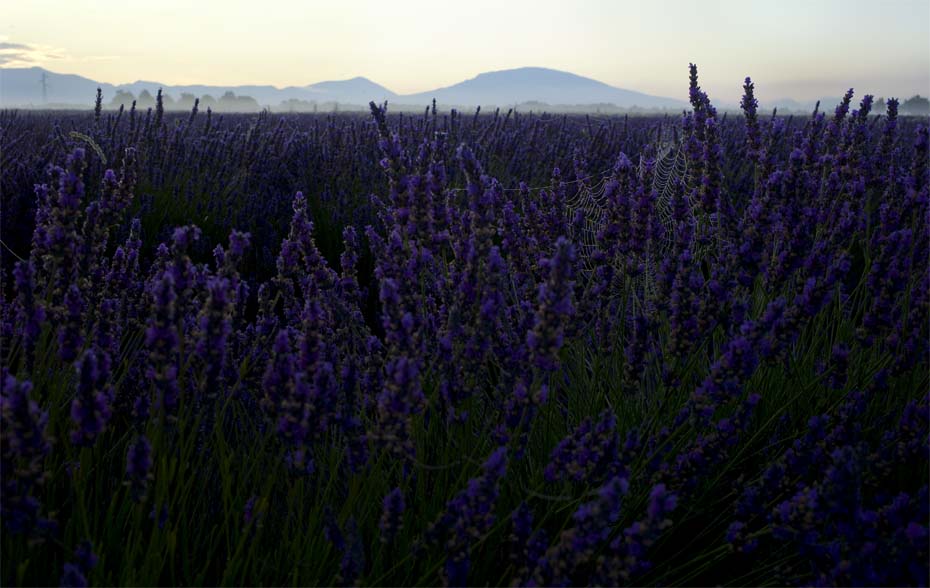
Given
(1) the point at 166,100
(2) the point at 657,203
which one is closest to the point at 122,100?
(1) the point at 166,100

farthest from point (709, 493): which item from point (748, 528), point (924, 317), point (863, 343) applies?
point (924, 317)

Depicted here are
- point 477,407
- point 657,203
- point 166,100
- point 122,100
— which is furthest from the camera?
point 166,100

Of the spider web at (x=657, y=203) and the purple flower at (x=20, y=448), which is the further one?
the spider web at (x=657, y=203)

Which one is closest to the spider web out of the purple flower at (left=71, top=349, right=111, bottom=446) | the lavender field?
the lavender field

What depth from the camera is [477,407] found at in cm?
214

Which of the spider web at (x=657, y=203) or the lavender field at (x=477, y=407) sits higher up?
the spider web at (x=657, y=203)

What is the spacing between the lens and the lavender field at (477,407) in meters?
1.29

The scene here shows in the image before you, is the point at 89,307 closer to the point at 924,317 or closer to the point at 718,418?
the point at 718,418

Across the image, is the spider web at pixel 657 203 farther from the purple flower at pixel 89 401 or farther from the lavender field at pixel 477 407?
the purple flower at pixel 89 401

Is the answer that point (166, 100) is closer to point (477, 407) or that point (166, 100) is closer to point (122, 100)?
point (122, 100)

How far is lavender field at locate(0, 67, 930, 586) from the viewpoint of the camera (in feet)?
4.23

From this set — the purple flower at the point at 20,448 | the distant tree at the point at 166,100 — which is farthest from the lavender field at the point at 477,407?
the distant tree at the point at 166,100

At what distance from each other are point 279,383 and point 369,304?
8.94ft

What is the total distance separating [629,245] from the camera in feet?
6.82
